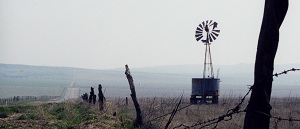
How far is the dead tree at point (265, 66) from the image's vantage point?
4.05 meters

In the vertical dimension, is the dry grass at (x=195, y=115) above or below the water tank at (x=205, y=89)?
below

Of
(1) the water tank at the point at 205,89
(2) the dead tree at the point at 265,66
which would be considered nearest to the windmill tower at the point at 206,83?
(1) the water tank at the point at 205,89

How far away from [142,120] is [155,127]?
43.3 inches

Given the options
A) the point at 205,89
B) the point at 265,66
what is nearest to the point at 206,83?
the point at 205,89

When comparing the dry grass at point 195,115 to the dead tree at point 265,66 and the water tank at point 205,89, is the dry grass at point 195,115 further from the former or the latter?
the water tank at point 205,89

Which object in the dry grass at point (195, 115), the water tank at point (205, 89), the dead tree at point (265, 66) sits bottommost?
A: the dry grass at point (195, 115)

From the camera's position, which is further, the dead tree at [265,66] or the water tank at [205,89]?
the water tank at [205,89]

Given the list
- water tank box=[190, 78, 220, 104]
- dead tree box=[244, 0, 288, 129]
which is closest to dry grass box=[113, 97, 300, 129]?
dead tree box=[244, 0, 288, 129]

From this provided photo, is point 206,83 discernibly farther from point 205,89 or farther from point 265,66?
point 265,66

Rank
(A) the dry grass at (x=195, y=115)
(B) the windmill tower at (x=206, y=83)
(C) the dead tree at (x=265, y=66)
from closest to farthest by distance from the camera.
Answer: (C) the dead tree at (x=265, y=66) → (A) the dry grass at (x=195, y=115) → (B) the windmill tower at (x=206, y=83)

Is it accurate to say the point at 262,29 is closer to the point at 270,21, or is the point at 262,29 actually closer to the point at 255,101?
the point at 270,21

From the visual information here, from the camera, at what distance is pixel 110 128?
12.4 meters

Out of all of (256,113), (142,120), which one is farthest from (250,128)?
(142,120)

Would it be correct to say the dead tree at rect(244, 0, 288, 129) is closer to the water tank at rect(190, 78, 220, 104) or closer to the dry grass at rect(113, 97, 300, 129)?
the dry grass at rect(113, 97, 300, 129)
